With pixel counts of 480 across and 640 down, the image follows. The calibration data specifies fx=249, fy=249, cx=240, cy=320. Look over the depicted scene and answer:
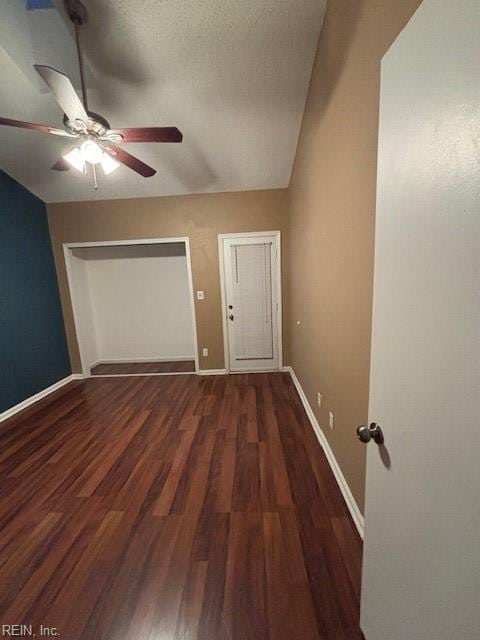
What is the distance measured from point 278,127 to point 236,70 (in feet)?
2.23

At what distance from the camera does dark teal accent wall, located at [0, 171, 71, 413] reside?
285 centimetres

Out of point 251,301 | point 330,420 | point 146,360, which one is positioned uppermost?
point 251,301

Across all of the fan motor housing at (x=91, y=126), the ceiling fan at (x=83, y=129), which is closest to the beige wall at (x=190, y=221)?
the ceiling fan at (x=83, y=129)

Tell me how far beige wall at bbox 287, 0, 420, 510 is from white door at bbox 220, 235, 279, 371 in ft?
4.11

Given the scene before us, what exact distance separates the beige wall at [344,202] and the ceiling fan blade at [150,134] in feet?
3.23

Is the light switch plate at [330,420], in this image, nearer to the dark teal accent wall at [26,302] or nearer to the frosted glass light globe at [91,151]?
the frosted glass light globe at [91,151]

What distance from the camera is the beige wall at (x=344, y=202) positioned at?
1.07 meters

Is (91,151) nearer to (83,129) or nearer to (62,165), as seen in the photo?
(83,129)

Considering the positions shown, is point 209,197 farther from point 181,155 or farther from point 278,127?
point 278,127

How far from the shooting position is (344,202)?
1.39 meters

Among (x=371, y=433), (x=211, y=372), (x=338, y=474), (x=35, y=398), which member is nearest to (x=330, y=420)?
(x=338, y=474)

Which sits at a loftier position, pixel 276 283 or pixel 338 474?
pixel 276 283

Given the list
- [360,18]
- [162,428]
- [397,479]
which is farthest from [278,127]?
[162,428]

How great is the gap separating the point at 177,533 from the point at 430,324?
1.63 metres
